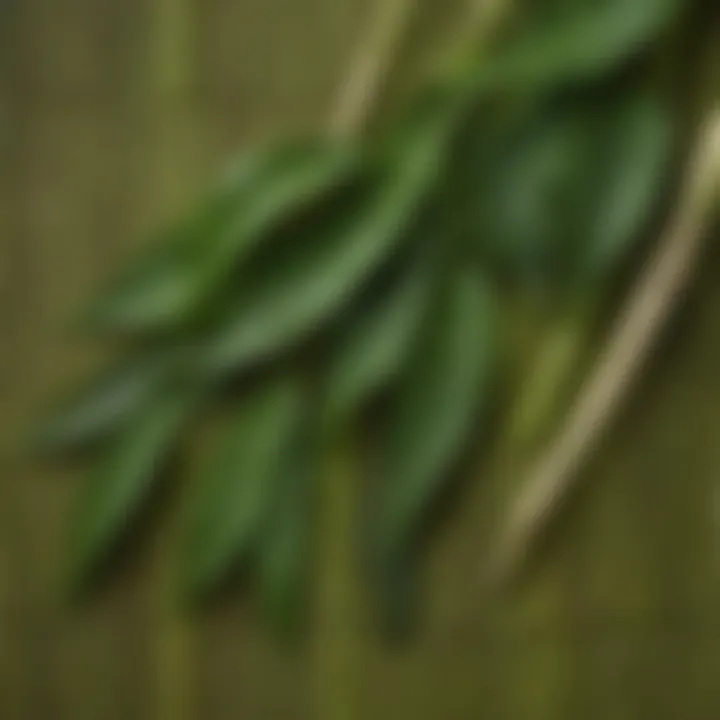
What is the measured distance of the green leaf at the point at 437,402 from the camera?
0.54m

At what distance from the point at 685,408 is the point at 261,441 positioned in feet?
0.72

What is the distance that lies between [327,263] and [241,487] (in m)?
0.12

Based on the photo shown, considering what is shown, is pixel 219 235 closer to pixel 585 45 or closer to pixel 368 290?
pixel 368 290

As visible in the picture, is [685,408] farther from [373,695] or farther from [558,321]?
[373,695]

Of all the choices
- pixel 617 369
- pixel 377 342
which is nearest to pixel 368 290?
pixel 377 342

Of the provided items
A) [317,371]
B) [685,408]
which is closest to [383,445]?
[317,371]

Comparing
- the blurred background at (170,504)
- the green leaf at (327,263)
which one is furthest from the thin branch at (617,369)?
the green leaf at (327,263)

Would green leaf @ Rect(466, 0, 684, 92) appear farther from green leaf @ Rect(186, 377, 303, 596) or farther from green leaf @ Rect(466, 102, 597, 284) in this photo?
green leaf @ Rect(186, 377, 303, 596)

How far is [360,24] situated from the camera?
0.57 metres

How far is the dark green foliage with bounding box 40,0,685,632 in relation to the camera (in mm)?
533

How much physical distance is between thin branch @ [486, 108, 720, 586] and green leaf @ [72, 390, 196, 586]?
0.59ft

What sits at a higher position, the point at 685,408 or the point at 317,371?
the point at 317,371

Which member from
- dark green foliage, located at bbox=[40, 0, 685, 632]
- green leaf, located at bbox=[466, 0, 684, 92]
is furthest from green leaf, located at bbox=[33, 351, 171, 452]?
green leaf, located at bbox=[466, 0, 684, 92]

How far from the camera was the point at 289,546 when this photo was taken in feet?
1.84
